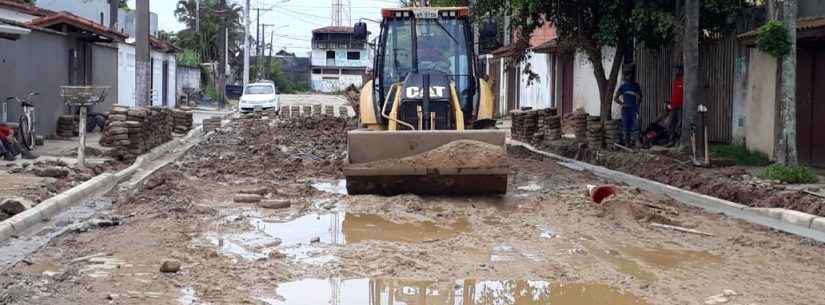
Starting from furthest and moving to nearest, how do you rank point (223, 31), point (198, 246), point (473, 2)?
point (223, 31) < point (473, 2) < point (198, 246)

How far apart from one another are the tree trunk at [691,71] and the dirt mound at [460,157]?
19.6ft

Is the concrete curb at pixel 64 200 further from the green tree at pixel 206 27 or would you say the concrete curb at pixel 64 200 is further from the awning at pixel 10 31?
the green tree at pixel 206 27

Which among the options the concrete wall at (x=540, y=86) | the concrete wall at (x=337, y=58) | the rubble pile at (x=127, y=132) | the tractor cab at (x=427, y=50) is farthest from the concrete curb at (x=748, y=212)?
the concrete wall at (x=337, y=58)

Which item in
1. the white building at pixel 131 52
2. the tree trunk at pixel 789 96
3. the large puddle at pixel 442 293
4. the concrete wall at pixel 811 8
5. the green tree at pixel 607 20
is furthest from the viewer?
the white building at pixel 131 52

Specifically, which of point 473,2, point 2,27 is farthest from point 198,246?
point 473,2

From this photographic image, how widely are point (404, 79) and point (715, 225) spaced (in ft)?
16.6

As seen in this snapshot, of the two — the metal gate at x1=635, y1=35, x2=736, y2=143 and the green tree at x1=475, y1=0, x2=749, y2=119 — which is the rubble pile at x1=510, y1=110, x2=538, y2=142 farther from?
the metal gate at x1=635, y1=35, x2=736, y2=143

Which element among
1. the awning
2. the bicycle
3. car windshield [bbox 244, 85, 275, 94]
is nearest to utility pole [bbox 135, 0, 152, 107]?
the bicycle

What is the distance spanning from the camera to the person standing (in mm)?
19375

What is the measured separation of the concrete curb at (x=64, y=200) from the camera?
9.88 m

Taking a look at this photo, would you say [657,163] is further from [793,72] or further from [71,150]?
[71,150]

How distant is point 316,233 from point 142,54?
47.2 feet

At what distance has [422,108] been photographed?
13.1 metres

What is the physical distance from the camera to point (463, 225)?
34.2ft
